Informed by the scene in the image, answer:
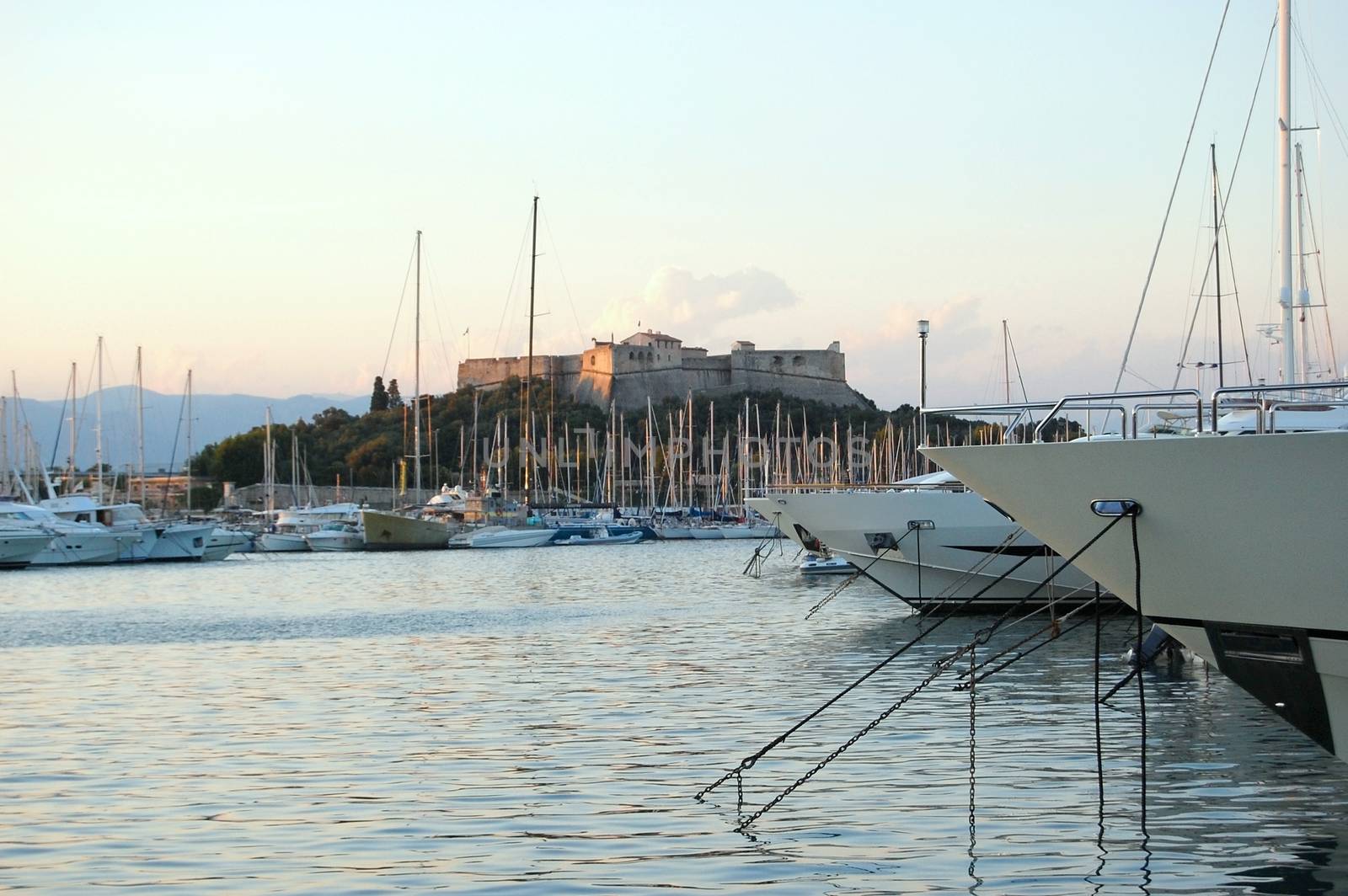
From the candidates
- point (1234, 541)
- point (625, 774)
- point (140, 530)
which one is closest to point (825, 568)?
point (140, 530)

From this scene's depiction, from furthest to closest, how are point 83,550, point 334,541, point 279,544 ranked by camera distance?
point 334,541
point 279,544
point 83,550

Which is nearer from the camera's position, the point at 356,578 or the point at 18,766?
the point at 18,766

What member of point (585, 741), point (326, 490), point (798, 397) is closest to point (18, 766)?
point (585, 741)

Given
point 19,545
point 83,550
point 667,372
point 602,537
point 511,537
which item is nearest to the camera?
point 19,545

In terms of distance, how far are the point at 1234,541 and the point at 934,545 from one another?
14.7 m

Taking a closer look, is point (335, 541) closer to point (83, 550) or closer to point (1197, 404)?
point (83, 550)

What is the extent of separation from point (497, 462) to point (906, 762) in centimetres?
8259

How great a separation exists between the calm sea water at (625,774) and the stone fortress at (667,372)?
107 m

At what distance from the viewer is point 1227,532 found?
29.1 feet

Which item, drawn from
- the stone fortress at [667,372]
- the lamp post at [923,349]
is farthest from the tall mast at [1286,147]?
the stone fortress at [667,372]

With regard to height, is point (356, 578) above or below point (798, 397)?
below

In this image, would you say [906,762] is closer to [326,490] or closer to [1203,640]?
[1203,640]

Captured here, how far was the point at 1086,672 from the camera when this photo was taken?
1705cm

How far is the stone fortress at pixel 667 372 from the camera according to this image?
130 m
